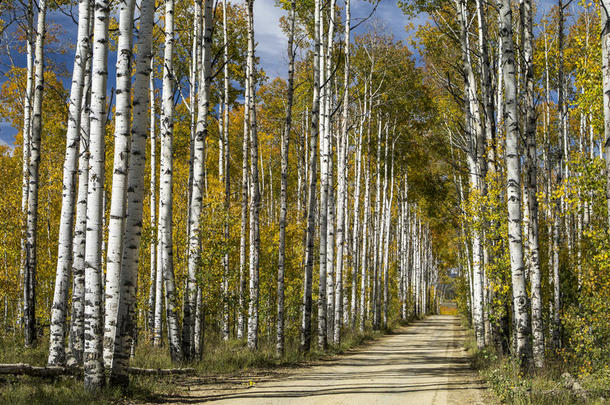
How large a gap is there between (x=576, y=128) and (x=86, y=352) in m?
27.2

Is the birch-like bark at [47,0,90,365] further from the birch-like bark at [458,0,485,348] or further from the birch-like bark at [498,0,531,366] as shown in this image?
the birch-like bark at [458,0,485,348]

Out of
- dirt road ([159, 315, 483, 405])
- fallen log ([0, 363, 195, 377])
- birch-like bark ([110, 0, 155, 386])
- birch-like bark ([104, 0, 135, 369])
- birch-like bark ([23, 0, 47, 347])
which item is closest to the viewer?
fallen log ([0, 363, 195, 377])

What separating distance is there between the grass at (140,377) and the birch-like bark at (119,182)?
65 cm

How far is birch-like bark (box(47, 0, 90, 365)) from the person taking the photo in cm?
902

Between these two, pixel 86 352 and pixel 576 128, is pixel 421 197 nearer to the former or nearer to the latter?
pixel 576 128

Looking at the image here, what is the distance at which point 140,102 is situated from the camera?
23.8ft

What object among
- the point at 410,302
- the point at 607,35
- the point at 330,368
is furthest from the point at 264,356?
the point at 410,302

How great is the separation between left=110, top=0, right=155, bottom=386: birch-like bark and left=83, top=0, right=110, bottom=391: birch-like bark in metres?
0.32

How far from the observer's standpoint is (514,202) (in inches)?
343

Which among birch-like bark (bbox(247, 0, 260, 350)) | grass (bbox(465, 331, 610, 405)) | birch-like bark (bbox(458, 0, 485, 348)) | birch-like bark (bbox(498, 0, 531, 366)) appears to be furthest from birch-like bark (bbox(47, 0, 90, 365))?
birch-like bark (bbox(458, 0, 485, 348))

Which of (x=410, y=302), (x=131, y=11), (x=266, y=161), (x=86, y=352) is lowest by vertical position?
(x=410, y=302)

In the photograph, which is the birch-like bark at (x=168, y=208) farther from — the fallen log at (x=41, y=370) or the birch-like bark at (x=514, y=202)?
the birch-like bark at (x=514, y=202)

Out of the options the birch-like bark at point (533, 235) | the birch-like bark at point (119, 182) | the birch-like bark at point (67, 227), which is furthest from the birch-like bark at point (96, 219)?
the birch-like bark at point (533, 235)

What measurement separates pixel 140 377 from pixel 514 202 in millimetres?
7292
